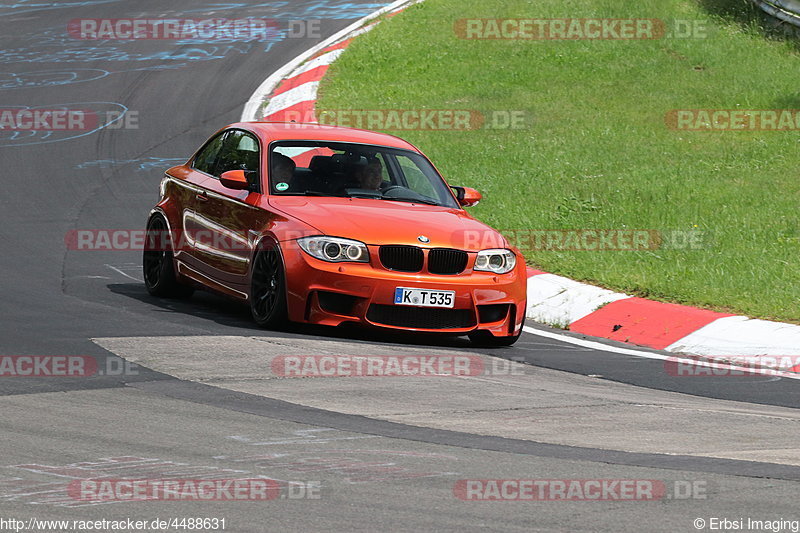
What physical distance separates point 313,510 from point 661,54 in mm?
17491

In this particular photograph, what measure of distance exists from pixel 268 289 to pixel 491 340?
66.7 inches

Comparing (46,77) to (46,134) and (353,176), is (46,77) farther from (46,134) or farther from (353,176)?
(353,176)

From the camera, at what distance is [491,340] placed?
953cm

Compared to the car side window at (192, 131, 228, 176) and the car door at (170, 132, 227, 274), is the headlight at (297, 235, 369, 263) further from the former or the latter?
the car side window at (192, 131, 228, 176)

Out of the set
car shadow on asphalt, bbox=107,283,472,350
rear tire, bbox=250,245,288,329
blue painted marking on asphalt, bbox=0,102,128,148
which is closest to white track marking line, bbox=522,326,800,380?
car shadow on asphalt, bbox=107,283,472,350

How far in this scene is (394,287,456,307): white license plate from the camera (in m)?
9.06

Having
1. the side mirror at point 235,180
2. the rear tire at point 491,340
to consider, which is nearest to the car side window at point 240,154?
the side mirror at point 235,180

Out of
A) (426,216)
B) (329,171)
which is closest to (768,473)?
(426,216)

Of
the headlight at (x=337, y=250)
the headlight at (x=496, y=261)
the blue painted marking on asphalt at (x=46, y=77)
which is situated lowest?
the headlight at (x=496, y=261)

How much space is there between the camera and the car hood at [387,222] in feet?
30.2

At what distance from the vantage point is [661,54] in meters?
21.2

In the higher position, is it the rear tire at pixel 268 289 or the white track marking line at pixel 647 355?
the rear tire at pixel 268 289

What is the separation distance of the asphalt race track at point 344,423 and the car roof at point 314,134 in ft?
4.84

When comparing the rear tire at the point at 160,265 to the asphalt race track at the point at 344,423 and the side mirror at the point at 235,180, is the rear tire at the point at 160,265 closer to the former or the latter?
the asphalt race track at the point at 344,423
